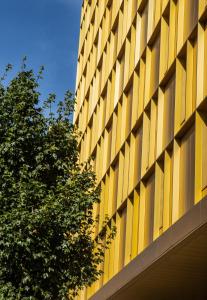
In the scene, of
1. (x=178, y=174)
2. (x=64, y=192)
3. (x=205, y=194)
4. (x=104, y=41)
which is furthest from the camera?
(x=104, y=41)

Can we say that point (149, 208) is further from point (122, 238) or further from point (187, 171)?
point (187, 171)

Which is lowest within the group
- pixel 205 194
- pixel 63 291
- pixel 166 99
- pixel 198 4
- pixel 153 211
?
pixel 63 291

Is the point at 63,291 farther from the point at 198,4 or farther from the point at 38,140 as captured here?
the point at 198,4

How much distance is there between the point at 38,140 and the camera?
21250 mm

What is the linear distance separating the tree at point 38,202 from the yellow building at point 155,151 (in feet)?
7.28

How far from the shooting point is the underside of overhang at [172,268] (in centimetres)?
1600

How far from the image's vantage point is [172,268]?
18.6 meters

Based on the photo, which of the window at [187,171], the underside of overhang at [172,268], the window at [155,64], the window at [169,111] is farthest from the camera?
the window at [155,64]

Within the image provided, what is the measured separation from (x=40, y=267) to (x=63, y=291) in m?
1.03

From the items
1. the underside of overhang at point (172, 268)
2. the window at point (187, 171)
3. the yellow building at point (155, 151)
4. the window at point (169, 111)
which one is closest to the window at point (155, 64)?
the yellow building at point (155, 151)

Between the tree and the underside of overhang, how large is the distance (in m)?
1.76

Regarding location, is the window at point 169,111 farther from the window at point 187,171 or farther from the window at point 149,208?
the window at point 149,208

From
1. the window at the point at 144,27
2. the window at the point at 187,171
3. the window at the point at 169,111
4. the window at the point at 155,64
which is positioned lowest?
the window at the point at 187,171

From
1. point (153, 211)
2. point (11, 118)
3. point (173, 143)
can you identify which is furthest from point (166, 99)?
point (11, 118)
